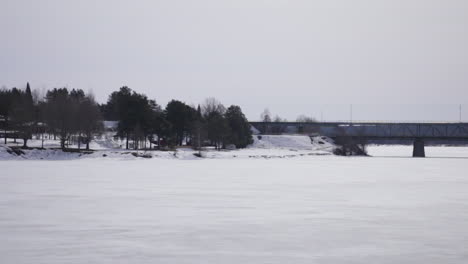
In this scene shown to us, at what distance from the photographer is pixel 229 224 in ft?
69.9

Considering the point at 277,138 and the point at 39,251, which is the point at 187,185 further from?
the point at 277,138

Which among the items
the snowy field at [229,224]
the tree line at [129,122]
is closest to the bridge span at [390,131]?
the tree line at [129,122]

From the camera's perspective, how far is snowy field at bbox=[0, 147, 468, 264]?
624 inches

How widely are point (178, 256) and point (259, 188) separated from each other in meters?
21.3

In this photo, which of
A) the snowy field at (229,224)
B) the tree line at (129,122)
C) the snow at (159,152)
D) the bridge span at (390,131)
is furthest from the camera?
the bridge span at (390,131)

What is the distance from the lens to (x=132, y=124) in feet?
323

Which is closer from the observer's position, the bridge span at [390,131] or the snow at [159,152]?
the snow at [159,152]

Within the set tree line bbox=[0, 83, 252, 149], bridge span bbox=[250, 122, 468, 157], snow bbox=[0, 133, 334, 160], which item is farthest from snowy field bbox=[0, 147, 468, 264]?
bridge span bbox=[250, 122, 468, 157]

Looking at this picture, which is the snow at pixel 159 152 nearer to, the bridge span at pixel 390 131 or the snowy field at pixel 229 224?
the bridge span at pixel 390 131

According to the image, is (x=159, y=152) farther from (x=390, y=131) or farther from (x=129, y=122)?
(x=390, y=131)

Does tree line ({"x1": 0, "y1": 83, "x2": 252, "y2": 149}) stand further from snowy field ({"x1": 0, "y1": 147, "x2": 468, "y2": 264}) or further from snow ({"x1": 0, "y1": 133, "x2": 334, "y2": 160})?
snowy field ({"x1": 0, "y1": 147, "x2": 468, "y2": 264})

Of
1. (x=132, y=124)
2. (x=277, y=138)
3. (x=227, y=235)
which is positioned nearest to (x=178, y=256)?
(x=227, y=235)

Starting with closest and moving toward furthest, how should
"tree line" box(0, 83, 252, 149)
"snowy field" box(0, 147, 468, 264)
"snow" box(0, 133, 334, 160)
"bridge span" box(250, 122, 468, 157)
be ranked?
1. "snowy field" box(0, 147, 468, 264)
2. "snow" box(0, 133, 334, 160)
3. "tree line" box(0, 83, 252, 149)
4. "bridge span" box(250, 122, 468, 157)

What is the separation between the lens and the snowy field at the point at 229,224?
1585cm
